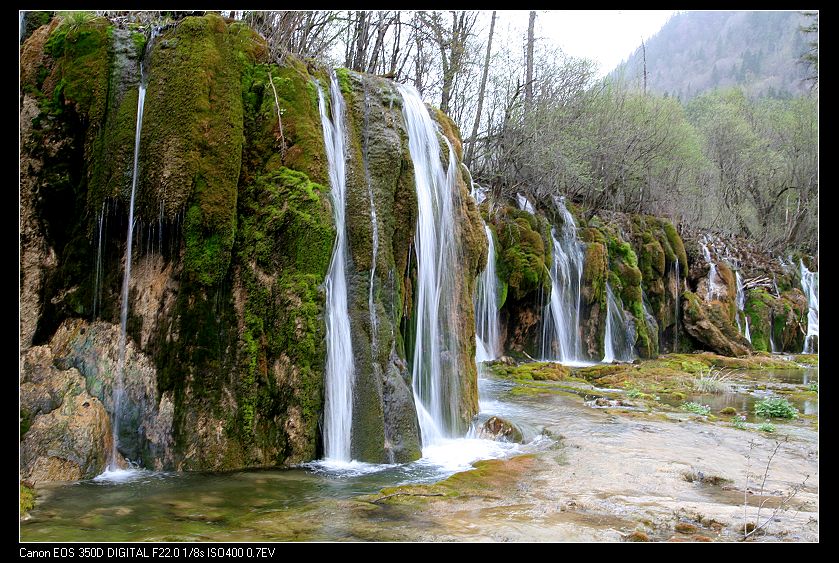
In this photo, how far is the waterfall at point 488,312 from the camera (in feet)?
58.2

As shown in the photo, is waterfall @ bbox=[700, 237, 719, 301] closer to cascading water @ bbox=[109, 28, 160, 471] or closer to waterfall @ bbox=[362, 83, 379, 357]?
waterfall @ bbox=[362, 83, 379, 357]

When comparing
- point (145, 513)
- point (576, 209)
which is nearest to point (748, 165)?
point (576, 209)

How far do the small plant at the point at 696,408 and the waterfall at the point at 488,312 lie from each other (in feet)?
20.8

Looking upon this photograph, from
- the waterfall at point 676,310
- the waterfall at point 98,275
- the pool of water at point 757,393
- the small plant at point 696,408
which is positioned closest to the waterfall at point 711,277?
the waterfall at point 676,310

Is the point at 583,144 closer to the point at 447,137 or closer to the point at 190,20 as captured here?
the point at 447,137

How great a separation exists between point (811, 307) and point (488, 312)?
21338mm

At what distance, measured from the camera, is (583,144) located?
74.4 ft

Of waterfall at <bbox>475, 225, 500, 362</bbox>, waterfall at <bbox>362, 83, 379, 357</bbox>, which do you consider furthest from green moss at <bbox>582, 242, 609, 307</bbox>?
waterfall at <bbox>362, 83, 379, 357</bbox>

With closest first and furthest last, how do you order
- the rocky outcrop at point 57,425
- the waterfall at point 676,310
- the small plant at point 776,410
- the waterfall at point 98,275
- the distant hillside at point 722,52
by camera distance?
the rocky outcrop at point 57,425 < the waterfall at point 98,275 < the small plant at point 776,410 < the waterfall at point 676,310 < the distant hillside at point 722,52

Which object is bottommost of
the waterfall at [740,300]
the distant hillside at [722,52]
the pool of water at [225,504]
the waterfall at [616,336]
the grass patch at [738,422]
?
the grass patch at [738,422]

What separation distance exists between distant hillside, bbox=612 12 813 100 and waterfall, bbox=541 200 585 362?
86.4 metres

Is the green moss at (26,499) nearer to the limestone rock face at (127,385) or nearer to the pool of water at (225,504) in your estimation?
the pool of water at (225,504)

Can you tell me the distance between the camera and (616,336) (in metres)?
21.6

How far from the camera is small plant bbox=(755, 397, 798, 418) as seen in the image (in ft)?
38.2
